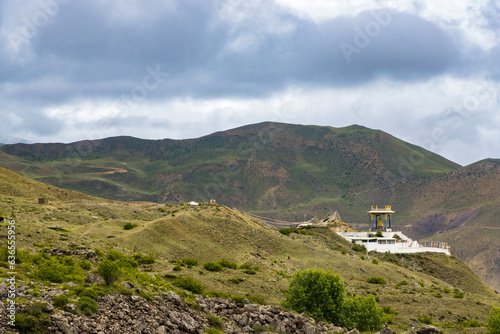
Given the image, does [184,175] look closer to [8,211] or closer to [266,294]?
[8,211]

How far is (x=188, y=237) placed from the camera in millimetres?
54062

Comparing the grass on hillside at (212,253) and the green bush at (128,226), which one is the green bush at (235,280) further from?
the green bush at (128,226)

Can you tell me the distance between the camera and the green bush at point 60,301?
19.4 metres

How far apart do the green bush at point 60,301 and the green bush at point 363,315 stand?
1741cm

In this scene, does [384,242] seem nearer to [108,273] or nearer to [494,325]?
[494,325]

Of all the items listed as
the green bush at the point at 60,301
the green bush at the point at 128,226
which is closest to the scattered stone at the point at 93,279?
the green bush at the point at 60,301

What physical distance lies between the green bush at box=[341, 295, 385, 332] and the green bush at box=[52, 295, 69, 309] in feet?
57.1

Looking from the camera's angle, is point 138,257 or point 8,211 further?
point 8,211

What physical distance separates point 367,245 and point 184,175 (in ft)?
318

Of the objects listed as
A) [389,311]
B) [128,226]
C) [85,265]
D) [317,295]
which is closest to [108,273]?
[85,265]

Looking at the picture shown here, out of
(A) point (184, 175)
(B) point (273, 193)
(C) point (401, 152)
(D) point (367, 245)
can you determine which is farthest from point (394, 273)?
(C) point (401, 152)

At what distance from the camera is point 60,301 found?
1958cm

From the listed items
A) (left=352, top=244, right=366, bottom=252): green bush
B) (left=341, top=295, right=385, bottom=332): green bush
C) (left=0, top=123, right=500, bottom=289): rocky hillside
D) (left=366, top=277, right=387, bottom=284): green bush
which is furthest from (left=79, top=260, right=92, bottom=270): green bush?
(left=0, top=123, right=500, bottom=289): rocky hillside

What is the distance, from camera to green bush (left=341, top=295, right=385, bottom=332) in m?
32.2
